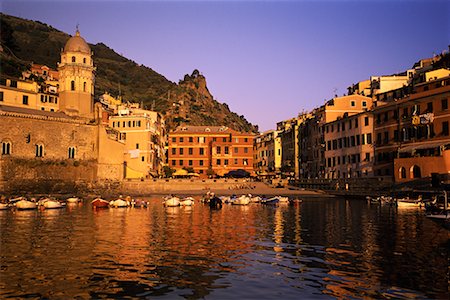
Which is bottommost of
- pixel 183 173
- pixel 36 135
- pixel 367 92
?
pixel 183 173

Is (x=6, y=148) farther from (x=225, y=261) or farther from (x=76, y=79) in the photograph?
(x=225, y=261)

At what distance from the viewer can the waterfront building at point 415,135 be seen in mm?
58188

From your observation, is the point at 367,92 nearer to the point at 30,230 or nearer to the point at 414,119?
the point at 414,119

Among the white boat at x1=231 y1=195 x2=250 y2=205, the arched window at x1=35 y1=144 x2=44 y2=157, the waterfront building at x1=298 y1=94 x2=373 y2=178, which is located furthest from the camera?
the waterfront building at x1=298 y1=94 x2=373 y2=178

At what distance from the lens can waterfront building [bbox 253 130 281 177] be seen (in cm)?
12462

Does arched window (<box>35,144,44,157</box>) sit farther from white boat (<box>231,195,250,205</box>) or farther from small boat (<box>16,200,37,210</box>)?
white boat (<box>231,195,250,205</box>)

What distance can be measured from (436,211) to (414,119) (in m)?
32.3

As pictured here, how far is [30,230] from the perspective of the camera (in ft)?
106

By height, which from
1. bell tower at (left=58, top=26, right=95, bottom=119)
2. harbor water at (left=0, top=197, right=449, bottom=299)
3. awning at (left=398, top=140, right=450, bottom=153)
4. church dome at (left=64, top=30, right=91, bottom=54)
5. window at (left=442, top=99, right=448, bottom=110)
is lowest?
harbor water at (left=0, top=197, right=449, bottom=299)

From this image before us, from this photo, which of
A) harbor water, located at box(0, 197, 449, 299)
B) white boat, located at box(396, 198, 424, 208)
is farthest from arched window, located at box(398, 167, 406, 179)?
harbor water, located at box(0, 197, 449, 299)

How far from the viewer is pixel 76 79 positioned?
88562mm

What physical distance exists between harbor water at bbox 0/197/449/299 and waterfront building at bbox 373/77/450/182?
26.0 m

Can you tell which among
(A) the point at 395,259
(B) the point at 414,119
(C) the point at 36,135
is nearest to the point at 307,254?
(A) the point at 395,259

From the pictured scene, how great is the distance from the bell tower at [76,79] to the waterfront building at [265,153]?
169ft
